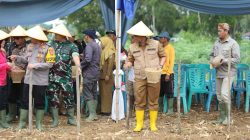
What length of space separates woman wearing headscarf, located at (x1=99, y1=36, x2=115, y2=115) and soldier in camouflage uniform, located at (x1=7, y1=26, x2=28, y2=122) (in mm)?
1511

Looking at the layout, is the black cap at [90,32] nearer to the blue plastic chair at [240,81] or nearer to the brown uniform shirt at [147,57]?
the brown uniform shirt at [147,57]

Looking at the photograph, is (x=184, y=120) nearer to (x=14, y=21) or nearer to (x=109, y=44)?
(x=109, y=44)

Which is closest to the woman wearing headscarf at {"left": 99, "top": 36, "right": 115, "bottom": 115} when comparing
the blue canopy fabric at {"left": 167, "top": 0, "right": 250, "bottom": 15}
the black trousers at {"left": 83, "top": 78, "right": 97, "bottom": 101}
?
the black trousers at {"left": 83, "top": 78, "right": 97, "bottom": 101}

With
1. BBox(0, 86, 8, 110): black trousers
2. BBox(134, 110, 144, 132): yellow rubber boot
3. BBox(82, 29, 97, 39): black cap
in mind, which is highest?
BBox(82, 29, 97, 39): black cap

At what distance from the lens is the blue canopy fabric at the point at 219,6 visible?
798 centimetres

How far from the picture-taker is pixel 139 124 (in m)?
6.86

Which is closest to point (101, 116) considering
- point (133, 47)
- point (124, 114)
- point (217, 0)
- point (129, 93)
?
point (124, 114)

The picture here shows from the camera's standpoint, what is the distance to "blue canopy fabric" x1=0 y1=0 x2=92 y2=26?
8.09m

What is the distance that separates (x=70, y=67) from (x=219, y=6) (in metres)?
2.89

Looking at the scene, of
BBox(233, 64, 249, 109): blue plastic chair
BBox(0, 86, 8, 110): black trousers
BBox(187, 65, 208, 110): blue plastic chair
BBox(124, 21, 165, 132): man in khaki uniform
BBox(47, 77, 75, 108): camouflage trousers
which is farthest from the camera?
BBox(233, 64, 249, 109): blue plastic chair

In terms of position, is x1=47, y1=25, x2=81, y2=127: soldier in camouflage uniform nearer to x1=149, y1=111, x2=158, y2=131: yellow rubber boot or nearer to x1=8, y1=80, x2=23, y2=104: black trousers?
x1=8, y1=80, x2=23, y2=104: black trousers

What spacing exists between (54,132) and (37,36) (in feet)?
4.87

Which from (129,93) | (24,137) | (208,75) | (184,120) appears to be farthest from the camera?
(208,75)

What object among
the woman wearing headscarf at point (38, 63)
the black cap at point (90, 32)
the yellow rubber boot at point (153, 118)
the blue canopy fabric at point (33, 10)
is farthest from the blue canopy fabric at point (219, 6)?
the woman wearing headscarf at point (38, 63)
